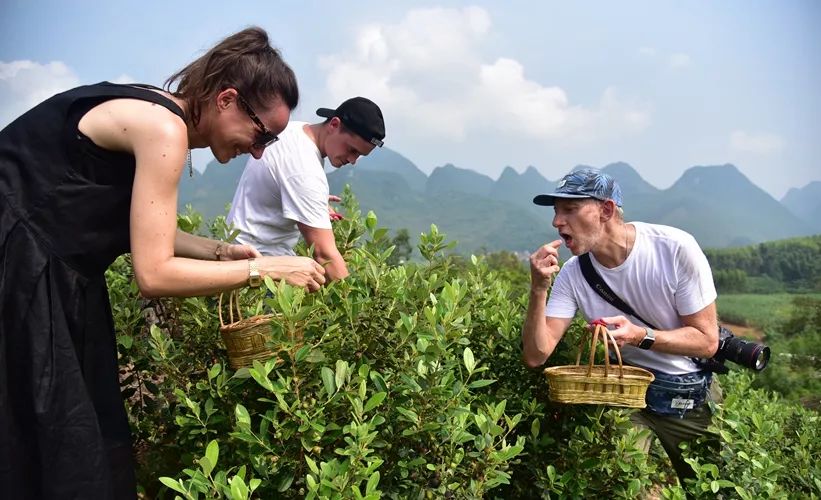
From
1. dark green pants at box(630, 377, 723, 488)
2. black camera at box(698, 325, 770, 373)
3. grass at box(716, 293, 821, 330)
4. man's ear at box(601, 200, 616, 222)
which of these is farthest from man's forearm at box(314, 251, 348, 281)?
grass at box(716, 293, 821, 330)

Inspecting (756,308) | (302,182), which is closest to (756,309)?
(756,308)

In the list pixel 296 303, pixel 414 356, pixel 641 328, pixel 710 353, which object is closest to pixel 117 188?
pixel 296 303

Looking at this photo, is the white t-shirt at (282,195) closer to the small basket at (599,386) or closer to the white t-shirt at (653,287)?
the white t-shirt at (653,287)

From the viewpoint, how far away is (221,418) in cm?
215

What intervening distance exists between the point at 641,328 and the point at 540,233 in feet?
259

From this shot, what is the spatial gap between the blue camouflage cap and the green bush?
56cm

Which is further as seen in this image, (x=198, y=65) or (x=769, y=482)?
(x=769, y=482)

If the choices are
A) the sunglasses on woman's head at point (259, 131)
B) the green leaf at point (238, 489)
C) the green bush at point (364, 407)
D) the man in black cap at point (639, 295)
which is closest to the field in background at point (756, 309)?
the man in black cap at point (639, 295)

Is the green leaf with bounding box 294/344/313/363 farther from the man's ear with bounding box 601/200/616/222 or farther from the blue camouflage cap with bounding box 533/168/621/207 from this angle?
the man's ear with bounding box 601/200/616/222

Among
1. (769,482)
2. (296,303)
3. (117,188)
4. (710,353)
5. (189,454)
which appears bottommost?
(769,482)

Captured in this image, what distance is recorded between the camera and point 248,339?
1981 mm

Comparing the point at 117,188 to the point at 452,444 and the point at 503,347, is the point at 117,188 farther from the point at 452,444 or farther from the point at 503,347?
the point at 503,347

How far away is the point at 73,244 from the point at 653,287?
83.5 inches

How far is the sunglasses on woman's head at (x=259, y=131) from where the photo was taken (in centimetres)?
185
